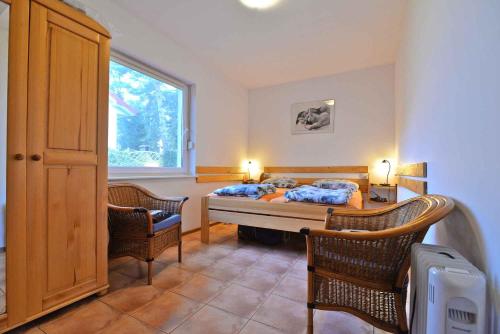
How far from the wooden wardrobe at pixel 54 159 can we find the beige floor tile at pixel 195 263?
0.66 meters

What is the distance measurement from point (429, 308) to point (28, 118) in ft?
6.34

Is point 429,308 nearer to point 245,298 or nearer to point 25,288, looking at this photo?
point 245,298

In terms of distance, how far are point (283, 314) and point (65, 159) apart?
1633 millimetres

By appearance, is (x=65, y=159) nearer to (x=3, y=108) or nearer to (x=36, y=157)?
(x=36, y=157)

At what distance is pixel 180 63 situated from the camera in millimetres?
2998

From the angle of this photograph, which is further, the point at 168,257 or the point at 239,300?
the point at 168,257

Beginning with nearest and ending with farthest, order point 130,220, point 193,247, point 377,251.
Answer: point 377,251
point 130,220
point 193,247

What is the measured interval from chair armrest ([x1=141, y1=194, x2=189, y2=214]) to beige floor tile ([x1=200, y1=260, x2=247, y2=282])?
605mm

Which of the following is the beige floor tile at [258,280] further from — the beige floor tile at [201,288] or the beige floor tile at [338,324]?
the beige floor tile at [338,324]

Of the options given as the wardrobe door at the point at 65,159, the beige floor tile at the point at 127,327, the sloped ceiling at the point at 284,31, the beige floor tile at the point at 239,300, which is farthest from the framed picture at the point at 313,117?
the beige floor tile at the point at 127,327

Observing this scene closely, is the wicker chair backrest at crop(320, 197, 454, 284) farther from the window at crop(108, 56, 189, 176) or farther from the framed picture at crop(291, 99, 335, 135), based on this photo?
the framed picture at crop(291, 99, 335, 135)

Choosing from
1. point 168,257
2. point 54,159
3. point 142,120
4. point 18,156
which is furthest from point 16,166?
point 142,120

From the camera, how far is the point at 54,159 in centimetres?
132

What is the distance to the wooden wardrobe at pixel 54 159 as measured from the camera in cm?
117
